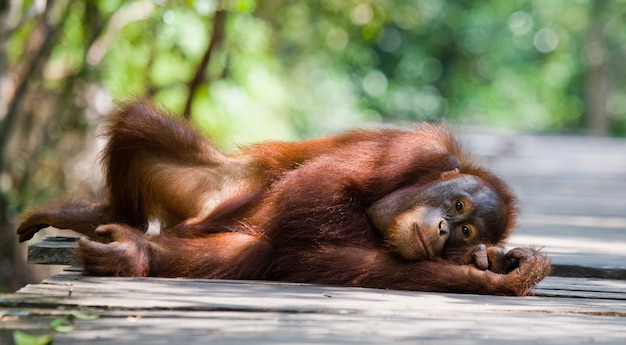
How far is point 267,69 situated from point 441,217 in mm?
10773

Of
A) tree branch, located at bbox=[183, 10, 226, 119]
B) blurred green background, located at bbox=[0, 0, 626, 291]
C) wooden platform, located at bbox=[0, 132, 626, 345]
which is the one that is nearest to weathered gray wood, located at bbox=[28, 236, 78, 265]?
wooden platform, located at bbox=[0, 132, 626, 345]

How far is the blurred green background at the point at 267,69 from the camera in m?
7.56

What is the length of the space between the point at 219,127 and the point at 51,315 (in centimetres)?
943

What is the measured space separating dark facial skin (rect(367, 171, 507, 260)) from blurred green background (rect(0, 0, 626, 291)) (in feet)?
3.42

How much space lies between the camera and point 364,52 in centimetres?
2983

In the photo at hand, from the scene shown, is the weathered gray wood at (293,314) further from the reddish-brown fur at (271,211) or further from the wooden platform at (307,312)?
the reddish-brown fur at (271,211)

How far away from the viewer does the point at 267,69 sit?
1405 centimetres

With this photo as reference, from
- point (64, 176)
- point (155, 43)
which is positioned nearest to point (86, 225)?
point (64, 176)

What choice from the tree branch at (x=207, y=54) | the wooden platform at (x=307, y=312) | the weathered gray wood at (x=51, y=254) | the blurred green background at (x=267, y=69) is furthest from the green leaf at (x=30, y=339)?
the tree branch at (x=207, y=54)

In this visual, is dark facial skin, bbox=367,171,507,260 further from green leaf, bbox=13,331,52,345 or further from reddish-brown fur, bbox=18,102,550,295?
green leaf, bbox=13,331,52,345

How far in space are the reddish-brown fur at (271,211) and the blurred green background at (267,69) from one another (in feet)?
→ 1.28

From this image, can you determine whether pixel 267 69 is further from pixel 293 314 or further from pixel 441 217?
pixel 293 314

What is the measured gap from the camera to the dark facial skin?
134 inches

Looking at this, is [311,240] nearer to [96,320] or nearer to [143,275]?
[143,275]
